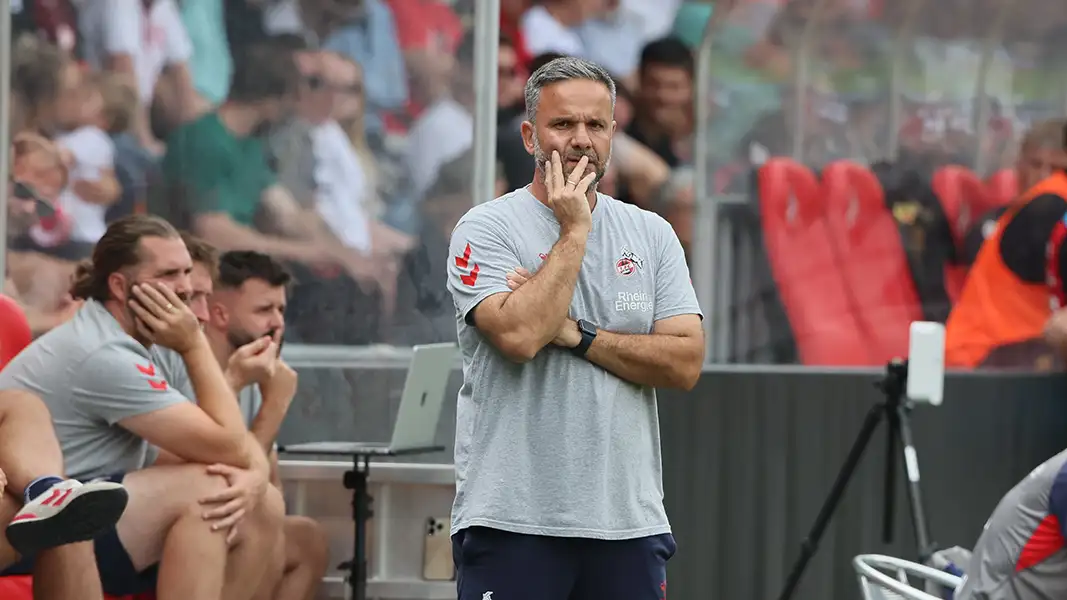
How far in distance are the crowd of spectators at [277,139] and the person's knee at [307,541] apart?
718 mm

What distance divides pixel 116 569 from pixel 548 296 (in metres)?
2.05

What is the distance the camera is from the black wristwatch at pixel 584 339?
304 cm

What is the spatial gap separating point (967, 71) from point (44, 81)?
3651mm

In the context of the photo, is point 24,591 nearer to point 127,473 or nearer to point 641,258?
point 127,473

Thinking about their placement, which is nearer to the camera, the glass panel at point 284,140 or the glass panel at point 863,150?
the glass panel at point 284,140

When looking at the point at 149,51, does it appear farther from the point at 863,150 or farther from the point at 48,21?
the point at 863,150

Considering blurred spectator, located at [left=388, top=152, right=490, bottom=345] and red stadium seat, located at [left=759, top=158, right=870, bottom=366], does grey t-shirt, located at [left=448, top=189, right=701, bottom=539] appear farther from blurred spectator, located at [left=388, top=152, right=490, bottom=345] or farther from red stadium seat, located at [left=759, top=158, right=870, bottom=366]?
red stadium seat, located at [left=759, top=158, right=870, bottom=366]

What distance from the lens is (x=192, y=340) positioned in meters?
4.70

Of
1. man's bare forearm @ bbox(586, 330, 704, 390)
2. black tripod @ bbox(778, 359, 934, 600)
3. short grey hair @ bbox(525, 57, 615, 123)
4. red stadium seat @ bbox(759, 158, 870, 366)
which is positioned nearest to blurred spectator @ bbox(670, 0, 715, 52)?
red stadium seat @ bbox(759, 158, 870, 366)

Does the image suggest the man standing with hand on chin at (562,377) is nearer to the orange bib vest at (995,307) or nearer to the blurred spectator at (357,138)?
the blurred spectator at (357,138)

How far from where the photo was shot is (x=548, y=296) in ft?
9.83

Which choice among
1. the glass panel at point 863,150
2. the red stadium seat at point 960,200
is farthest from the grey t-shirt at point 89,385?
the red stadium seat at point 960,200

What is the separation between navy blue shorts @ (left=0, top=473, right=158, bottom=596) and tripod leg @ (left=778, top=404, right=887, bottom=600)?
6.78ft

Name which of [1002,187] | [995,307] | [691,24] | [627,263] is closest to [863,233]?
[1002,187]
